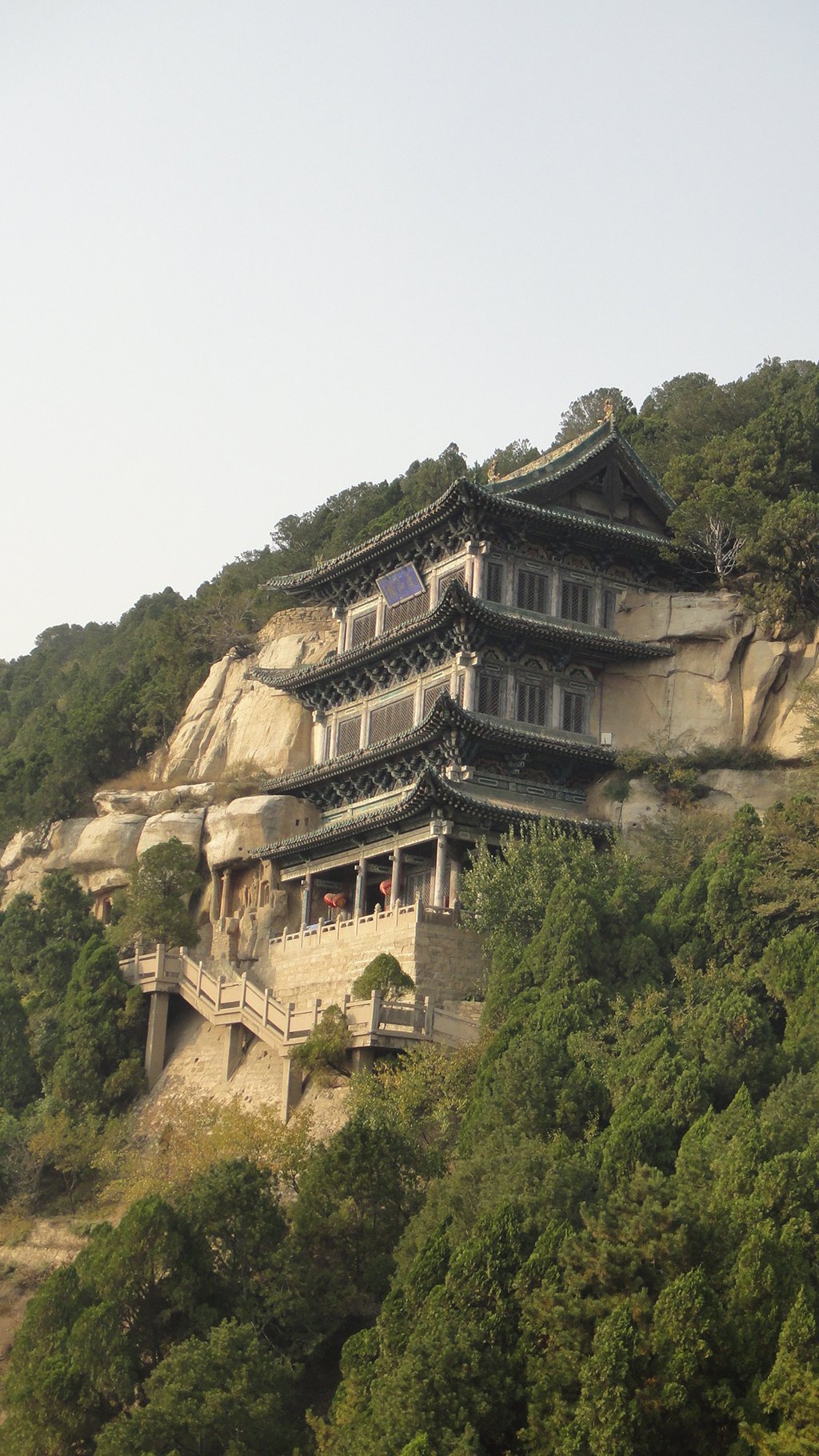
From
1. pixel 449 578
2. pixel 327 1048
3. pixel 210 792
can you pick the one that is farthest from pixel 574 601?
pixel 327 1048

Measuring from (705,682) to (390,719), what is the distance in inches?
319

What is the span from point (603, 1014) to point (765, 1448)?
11262 millimetres

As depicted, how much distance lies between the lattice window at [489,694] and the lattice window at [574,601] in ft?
8.76

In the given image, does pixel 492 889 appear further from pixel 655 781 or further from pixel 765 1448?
pixel 765 1448

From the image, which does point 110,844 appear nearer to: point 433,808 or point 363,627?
point 363,627

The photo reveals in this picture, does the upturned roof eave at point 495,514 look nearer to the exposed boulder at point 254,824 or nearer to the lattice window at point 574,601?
the lattice window at point 574,601

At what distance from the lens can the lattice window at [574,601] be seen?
46.9 meters

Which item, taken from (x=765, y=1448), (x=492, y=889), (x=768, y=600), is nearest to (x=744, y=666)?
(x=768, y=600)

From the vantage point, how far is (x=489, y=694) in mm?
45375

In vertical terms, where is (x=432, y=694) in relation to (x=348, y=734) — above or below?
below

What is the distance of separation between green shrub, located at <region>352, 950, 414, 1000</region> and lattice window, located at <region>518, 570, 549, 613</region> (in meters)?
12.8

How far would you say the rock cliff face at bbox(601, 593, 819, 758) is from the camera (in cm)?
4384

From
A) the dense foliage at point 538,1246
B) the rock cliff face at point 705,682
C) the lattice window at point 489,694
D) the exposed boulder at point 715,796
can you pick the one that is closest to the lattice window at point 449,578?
the lattice window at point 489,694

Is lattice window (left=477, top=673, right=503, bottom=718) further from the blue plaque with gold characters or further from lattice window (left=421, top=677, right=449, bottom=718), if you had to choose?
the blue plaque with gold characters
